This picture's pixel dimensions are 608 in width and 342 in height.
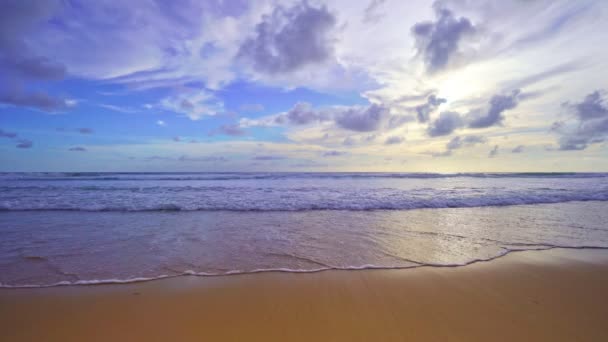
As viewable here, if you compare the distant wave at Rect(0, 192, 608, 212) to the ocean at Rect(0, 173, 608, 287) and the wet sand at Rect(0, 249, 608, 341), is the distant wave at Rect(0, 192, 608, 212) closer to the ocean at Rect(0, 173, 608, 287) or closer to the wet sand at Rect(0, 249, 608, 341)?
the ocean at Rect(0, 173, 608, 287)

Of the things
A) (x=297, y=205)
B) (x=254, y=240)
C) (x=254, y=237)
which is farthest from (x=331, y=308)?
(x=297, y=205)

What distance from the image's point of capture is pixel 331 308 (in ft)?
10.5

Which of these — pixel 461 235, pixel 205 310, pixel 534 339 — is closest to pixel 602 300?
pixel 534 339

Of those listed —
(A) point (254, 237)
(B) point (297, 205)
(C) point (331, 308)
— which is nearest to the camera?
(C) point (331, 308)

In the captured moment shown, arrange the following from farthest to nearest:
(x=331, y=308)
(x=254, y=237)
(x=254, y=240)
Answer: (x=254, y=237), (x=254, y=240), (x=331, y=308)

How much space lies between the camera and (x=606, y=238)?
6168 mm

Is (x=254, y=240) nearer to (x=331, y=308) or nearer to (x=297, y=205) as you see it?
(x=331, y=308)

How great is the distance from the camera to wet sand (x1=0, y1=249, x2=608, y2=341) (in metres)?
2.71

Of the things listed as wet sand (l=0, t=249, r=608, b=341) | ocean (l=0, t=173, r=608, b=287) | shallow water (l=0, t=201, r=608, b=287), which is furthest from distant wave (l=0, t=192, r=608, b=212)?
wet sand (l=0, t=249, r=608, b=341)

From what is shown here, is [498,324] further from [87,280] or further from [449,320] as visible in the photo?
[87,280]

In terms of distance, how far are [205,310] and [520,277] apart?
4883mm

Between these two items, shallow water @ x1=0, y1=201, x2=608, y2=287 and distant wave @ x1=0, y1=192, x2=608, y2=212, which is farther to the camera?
distant wave @ x1=0, y1=192, x2=608, y2=212

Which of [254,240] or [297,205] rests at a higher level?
[297,205]

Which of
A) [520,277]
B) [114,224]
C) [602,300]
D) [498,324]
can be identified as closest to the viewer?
[498,324]
